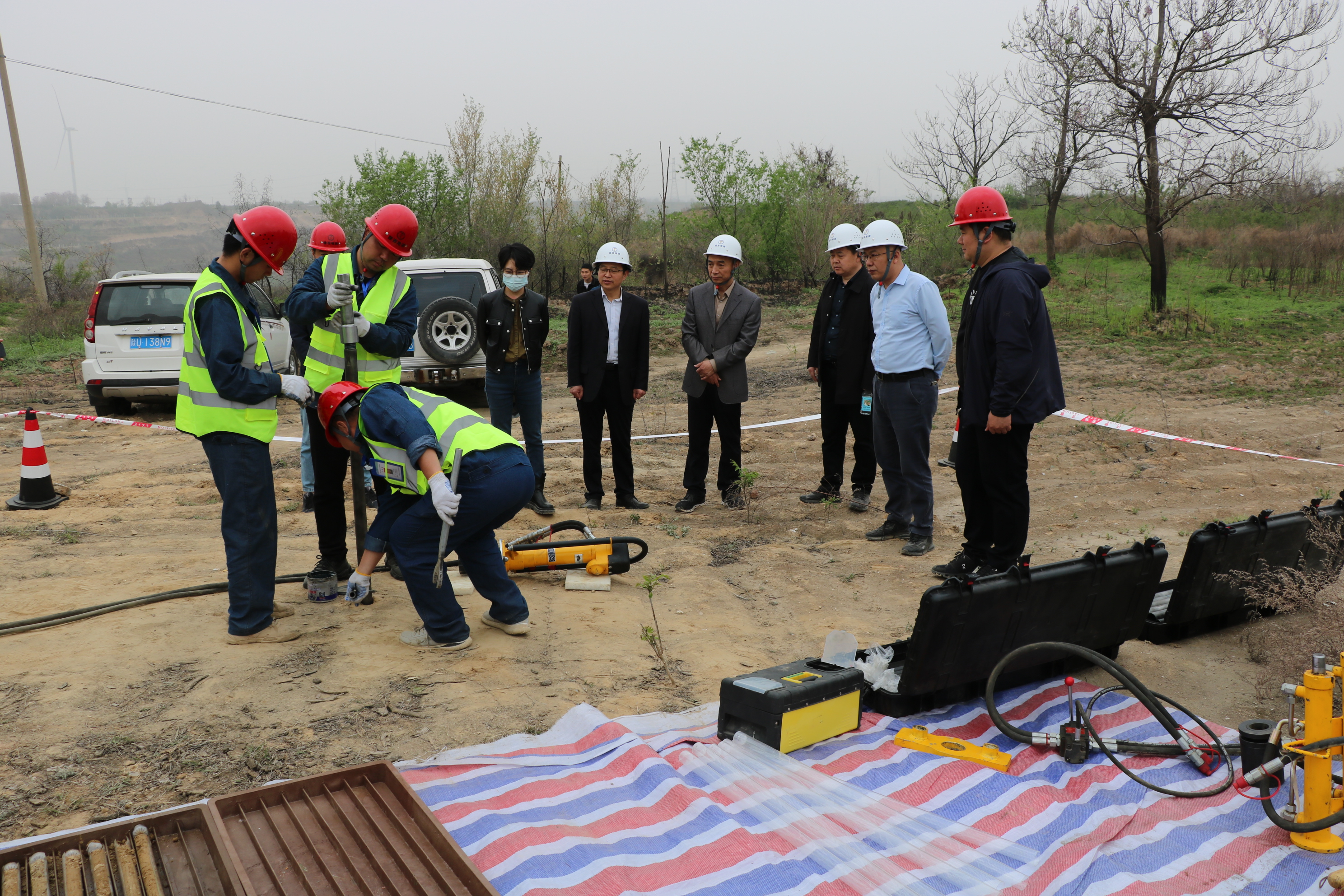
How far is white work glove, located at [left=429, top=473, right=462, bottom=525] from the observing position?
3.53m

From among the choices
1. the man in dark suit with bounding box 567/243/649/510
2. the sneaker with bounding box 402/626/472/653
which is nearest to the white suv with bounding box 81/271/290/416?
the man in dark suit with bounding box 567/243/649/510

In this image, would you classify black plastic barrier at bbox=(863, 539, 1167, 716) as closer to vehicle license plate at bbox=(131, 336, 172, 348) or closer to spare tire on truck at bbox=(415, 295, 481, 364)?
spare tire on truck at bbox=(415, 295, 481, 364)

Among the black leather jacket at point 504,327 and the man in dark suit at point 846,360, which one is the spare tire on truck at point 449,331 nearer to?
the black leather jacket at point 504,327

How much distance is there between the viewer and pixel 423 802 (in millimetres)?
2658

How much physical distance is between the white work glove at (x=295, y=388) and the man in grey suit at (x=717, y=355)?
3.15 m

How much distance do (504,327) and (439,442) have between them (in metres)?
2.87

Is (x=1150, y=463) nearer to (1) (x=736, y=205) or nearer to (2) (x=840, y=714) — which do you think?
(2) (x=840, y=714)

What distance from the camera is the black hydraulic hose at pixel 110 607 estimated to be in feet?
13.9

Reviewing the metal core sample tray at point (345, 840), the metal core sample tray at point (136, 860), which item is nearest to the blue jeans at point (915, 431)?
the metal core sample tray at point (345, 840)

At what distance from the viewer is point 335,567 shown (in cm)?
486

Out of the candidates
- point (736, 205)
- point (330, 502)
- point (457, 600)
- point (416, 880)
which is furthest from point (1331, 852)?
point (736, 205)

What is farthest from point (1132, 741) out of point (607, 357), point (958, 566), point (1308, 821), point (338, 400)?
point (607, 357)

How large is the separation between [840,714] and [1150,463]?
5852 millimetres

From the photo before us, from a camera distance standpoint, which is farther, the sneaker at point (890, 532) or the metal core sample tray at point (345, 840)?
the sneaker at point (890, 532)
